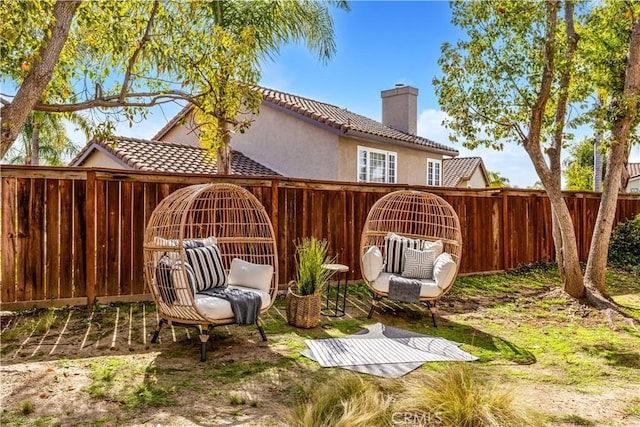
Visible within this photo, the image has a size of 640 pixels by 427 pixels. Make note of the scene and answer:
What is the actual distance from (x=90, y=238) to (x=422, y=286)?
14.2 ft

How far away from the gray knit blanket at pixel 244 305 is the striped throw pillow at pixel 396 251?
7.65 ft

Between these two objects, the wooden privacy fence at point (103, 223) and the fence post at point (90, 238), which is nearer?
the wooden privacy fence at point (103, 223)

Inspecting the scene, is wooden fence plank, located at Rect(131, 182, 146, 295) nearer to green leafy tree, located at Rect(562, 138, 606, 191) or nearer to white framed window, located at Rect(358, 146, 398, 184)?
white framed window, located at Rect(358, 146, 398, 184)

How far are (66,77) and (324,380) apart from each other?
5.58 meters

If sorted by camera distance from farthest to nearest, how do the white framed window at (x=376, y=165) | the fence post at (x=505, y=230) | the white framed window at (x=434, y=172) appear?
the white framed window at (x=434, y=172)
the white framed window at (x=376, y=165)
the fence post at (x=505, y=230)

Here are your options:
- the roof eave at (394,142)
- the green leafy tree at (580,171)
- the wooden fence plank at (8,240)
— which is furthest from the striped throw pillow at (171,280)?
the green leafy tree at (580,171)

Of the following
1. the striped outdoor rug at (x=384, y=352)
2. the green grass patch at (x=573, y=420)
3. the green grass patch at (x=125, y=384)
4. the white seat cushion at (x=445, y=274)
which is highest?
the white seat cushion at (x=445, y=274)

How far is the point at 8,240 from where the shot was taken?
17.9 ft

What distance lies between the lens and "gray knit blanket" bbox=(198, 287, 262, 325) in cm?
436

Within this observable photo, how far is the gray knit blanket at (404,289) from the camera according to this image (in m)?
5.55

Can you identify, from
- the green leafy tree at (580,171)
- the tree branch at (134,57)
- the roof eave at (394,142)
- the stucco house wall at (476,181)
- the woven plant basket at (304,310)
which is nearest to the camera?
the woven plant basket at (304,310)

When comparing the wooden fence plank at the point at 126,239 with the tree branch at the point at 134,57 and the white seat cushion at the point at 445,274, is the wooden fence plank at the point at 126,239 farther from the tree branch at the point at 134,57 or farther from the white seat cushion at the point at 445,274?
the white seat cushion at the point at 445,274

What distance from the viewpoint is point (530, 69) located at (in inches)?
255

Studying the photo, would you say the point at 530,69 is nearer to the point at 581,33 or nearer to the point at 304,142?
the point at 581,33
